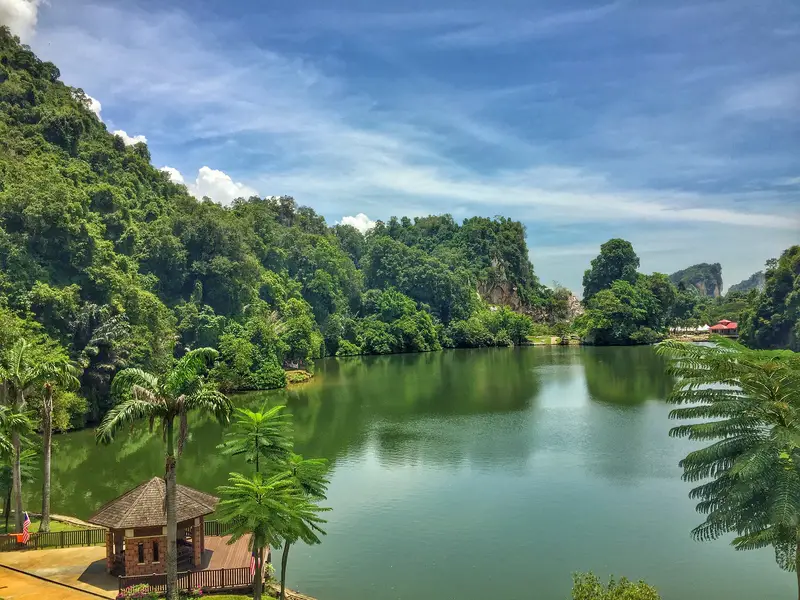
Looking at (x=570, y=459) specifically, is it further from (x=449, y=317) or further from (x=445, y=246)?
(x=445, y=246)

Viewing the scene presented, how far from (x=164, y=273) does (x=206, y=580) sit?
4704cm

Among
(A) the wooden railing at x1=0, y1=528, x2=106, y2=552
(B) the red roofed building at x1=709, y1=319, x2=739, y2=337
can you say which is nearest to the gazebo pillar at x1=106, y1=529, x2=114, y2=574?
(A) the wooden railing at x1=0, y1=528, x2=106, y2=552

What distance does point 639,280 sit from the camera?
107812mm

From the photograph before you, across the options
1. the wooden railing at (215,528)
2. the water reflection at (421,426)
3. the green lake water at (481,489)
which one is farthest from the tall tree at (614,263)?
the wooden railing at (215,528)

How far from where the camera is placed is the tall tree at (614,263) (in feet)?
369

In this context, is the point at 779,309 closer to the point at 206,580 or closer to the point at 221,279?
the point at 221,279

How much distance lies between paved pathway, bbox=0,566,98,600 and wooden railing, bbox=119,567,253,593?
1207 millimetres

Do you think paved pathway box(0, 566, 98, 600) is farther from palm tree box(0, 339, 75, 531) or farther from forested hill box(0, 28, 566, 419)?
forested hill box(0, 28, 566, 419)

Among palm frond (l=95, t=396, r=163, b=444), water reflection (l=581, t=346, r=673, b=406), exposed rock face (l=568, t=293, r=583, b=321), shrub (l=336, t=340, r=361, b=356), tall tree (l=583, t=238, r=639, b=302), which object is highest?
tall tree (l=583, t=238, r=639, b=302)

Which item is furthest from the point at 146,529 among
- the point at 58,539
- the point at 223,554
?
the point at 58,539

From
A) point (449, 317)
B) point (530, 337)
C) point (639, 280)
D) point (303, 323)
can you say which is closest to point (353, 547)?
point (303, 323)

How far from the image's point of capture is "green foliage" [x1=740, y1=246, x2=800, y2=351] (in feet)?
244

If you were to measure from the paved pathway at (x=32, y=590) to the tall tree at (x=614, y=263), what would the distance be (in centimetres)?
10716

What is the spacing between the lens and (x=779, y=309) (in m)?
78.8
